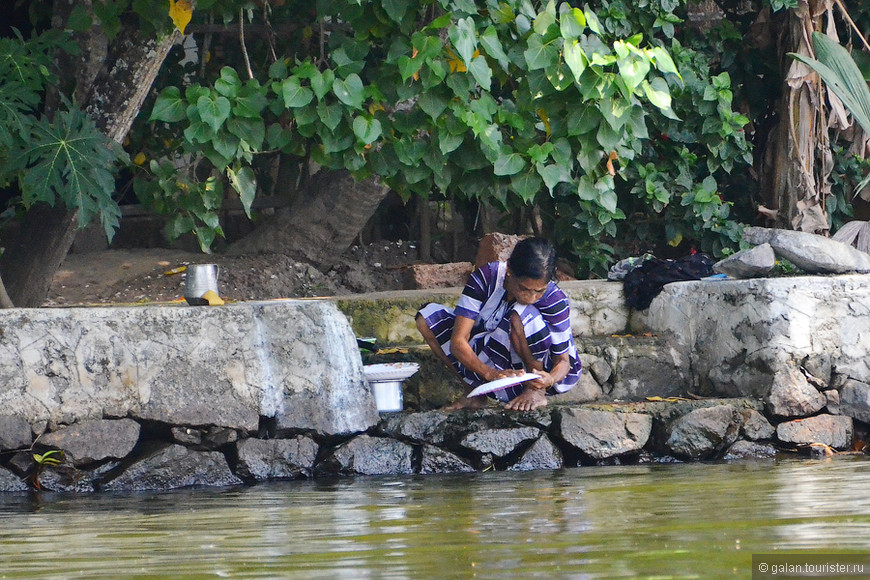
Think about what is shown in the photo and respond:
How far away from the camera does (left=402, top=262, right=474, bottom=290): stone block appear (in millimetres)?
7395

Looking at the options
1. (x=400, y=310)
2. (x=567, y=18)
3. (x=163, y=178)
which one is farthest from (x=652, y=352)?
(x=163, y=178)

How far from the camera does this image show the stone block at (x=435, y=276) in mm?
7395

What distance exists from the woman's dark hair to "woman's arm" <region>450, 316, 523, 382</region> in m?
0.38

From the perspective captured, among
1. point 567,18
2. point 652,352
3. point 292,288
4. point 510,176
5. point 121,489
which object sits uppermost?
point 567,18

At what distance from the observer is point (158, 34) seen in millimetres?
5762

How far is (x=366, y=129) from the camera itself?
5.31m

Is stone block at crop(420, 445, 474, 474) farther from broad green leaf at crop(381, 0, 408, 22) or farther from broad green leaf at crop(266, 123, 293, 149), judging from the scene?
broad green leaf at crop(381, 0, 408, 22)

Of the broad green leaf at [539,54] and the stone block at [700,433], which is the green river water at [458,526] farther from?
the broad green leaf at [539,54]

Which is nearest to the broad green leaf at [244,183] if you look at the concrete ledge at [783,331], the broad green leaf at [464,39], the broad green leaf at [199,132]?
the broad green leaf at [199,132]

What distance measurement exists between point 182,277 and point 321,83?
2651 mm

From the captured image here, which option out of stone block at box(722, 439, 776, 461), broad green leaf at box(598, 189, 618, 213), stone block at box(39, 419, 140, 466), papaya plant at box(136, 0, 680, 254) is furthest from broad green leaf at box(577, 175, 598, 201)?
stone block at box(39, 419, 140, 466)

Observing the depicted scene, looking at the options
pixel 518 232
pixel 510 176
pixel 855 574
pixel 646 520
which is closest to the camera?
pixel 855 574

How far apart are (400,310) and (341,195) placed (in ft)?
5.06

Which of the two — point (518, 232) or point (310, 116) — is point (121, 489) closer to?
point (310, 116)
